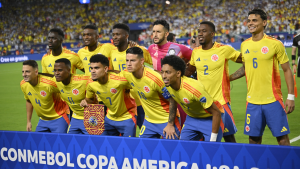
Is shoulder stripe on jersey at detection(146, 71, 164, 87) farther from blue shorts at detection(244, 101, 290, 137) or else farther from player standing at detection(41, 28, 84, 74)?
player standing at detection(41, 28, 84, 74)

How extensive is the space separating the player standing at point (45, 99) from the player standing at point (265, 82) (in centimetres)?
321

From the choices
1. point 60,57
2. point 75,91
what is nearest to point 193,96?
point 75,91

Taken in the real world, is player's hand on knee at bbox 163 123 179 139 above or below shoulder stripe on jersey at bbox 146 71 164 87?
below

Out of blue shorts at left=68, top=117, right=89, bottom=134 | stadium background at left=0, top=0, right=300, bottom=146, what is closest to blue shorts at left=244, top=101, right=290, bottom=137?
blue shorts at left=68, top=117, right=89, bottom=134

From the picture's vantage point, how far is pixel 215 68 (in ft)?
16.5

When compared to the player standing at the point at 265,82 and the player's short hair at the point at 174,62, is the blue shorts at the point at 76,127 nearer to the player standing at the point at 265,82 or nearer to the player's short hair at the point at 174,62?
the player's short hair at the point at 174,62

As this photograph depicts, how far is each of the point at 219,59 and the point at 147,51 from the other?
5.26 feet

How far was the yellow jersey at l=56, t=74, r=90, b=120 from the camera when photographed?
5.37 m

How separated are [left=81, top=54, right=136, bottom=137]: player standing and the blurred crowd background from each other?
28824 mm

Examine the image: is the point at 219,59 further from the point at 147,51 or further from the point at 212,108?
the point at 147,51

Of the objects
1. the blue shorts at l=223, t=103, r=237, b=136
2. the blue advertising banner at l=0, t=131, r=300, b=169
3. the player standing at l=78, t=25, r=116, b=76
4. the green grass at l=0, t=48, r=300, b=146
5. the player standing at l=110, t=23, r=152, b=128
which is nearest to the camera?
the blue advertising banner at l=0, t=131, r=300, b=169

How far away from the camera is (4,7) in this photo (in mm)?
47219

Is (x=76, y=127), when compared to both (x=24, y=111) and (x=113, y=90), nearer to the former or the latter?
(x=113, y=90)

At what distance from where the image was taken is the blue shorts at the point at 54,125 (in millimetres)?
5668
